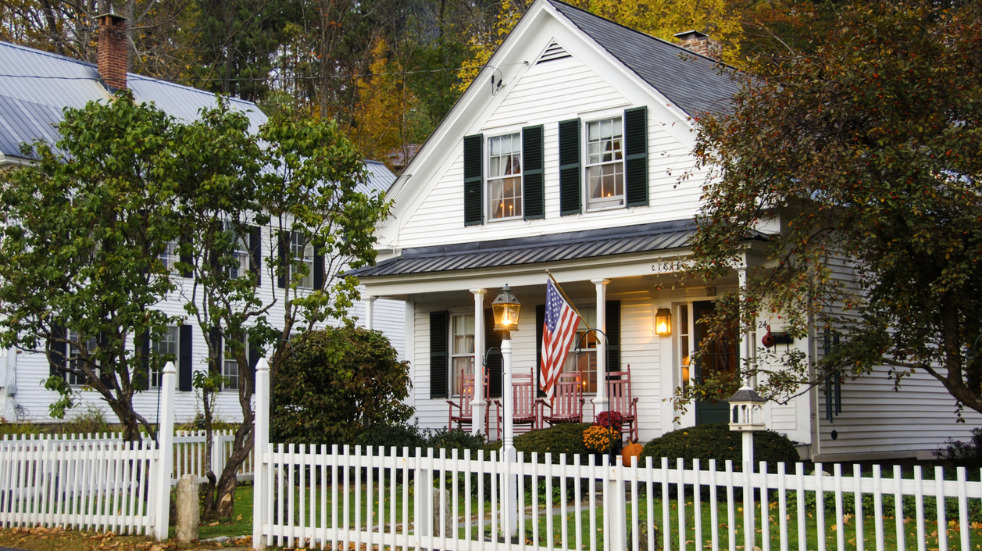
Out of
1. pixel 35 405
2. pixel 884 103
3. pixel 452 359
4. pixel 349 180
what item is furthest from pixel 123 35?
pixel 884 103

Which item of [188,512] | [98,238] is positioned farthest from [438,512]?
[98,238]

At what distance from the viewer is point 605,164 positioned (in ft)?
58.0

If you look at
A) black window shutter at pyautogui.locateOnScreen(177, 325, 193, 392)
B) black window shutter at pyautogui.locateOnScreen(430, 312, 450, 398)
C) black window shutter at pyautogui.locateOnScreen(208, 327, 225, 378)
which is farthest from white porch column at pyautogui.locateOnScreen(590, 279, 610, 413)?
black window shutter at pyautogui.locateOnScreen(177, 325, 193, 392)

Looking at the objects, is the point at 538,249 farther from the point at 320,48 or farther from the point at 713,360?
the point at 320,48

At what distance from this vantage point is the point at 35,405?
22172mm

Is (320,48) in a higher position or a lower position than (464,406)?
higher

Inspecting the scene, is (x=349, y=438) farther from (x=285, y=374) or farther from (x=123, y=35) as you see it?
(x=123, y=35)

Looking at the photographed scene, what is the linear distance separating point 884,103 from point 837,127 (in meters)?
0.64

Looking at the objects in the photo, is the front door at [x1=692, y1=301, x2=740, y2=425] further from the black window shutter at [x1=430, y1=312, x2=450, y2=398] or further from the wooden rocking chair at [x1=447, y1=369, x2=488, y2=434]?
the black window shutter at [x1=430, y1=312, x2=450, y2=398]

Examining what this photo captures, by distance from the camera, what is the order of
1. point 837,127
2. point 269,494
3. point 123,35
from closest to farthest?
point 269,494
point 837,127
point 123,35

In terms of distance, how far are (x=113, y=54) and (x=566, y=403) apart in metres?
15.3

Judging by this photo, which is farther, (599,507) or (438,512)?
(599,507)

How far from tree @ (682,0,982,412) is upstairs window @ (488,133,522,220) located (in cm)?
606

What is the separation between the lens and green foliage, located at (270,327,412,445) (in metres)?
16.7
